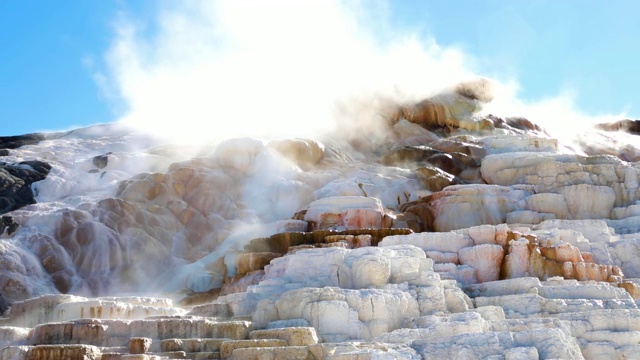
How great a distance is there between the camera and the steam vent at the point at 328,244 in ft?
40.3

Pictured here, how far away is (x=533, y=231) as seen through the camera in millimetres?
18391

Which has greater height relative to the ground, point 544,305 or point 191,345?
point 544,305

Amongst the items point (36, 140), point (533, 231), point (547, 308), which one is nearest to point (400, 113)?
point (36, 140)

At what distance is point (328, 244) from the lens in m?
17.3

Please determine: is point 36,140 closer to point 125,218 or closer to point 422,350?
point 125,218

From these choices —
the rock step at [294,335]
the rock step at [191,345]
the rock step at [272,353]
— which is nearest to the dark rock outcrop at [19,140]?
the rock step at [191,345]

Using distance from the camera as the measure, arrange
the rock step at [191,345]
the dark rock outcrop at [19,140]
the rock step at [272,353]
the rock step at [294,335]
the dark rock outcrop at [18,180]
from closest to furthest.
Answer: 1. the rock step at [272,353]
2. the rock step at [191,345]
3. the rock step at [294,335]
4. the dark rock outcrop at [18,180]
5. the dark rock outcrop at [19,140]

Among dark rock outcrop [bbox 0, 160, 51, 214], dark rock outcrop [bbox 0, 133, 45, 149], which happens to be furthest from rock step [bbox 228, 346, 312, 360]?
dark rock outcrop [bbox 0, 133, 45, 149]

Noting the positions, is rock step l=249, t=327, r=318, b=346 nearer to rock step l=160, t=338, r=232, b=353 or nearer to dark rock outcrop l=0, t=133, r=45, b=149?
rock step l=160, t=338, r=232, b=353

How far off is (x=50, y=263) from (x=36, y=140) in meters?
9.53

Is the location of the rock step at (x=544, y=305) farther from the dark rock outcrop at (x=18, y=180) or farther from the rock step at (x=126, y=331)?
the dark rock outcrop at (x=18, y=180)

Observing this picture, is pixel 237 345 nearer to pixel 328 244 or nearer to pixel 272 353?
pixel 272 353

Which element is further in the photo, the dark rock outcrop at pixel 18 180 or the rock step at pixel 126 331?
the dark rock outcrop at pixel 18 180

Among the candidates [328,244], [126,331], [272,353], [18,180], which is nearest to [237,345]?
[272,353]
